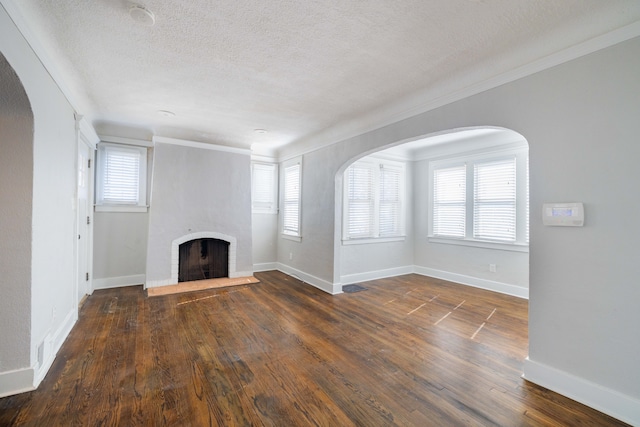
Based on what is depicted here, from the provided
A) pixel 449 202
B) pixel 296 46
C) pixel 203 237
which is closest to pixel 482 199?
pixel 449 202

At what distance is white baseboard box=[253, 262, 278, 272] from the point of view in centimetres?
600

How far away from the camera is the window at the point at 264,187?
5.95 m

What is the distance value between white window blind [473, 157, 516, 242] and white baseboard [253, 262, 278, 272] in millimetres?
4125

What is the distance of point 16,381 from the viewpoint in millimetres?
1974

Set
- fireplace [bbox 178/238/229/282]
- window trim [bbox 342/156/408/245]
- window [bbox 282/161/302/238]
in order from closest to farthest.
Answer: fireplace [bbox 178/238/229/282]
window trim [bbox 342/156/408/245]
window [bbox 282/161/302/238]

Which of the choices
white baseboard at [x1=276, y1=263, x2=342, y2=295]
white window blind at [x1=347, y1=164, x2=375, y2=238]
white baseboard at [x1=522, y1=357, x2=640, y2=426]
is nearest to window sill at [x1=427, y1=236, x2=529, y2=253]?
white window blind at [x1=347, y1=164, x2=375, y2=238]

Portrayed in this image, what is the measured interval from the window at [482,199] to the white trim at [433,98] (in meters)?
2.35

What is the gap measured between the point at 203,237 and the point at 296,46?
3.93 m

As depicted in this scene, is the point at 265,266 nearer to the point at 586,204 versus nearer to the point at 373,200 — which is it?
the point at 373,200

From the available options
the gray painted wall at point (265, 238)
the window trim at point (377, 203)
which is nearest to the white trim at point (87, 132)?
the gray painted wall at point (265, 238)

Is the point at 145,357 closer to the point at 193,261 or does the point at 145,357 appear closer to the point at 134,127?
the point at 193,261

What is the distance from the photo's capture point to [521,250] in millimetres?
4320

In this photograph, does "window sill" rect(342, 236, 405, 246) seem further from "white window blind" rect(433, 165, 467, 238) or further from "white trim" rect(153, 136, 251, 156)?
"white trim" rect(153, 136, 251, 156)

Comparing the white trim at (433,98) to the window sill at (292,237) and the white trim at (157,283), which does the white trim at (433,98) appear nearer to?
the window sill at (292,237)
